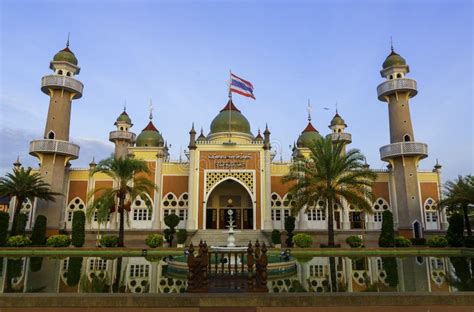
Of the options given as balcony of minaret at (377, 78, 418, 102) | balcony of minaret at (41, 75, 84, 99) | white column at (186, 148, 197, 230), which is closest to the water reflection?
white column at (186, 148, 197, 230)

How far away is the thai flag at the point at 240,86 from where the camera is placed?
28031mm

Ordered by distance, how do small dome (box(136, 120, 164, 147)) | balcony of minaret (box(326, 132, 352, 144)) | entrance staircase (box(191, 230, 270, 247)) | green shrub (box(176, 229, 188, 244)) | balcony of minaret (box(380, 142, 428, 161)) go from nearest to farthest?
green shrub (box(176, 229, 188, 244)), entrance staircase (box(191, 230, 270, 247)), balcony of minaret (box(380, 142, 428, 161)), small dome (box(136, 120, 164, 147)), balcony of minaret (box(326, 132, 352, 144))

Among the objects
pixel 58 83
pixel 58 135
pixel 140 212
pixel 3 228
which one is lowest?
pixel 3 228

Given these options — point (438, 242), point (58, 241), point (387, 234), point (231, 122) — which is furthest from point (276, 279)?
point (231, 122)

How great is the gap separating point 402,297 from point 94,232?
27.8 meters

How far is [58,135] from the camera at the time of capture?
29.1m

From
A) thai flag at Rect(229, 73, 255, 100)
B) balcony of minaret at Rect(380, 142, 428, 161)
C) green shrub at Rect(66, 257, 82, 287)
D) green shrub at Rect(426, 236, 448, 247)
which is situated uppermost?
thai flag at Rect(229, 73, 255, 100)

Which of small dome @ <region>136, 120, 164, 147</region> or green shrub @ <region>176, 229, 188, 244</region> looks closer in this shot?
green shrub @ <region>176, 229, 188, 244</region>

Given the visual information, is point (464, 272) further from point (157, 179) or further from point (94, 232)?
point (94, 232)

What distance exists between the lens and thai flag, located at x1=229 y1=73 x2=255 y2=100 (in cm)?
2803

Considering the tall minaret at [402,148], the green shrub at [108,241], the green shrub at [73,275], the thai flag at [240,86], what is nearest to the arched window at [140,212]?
the green shrub at [108,241]

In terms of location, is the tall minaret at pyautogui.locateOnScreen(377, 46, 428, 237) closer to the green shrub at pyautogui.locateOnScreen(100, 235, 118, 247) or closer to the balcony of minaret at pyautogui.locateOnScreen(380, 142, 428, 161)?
the balcony of minaret at pyautogui.locateOnScreen(380, 142, 428, 161)

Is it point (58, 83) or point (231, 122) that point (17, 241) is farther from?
point (231, 122)

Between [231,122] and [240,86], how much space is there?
6221mm
